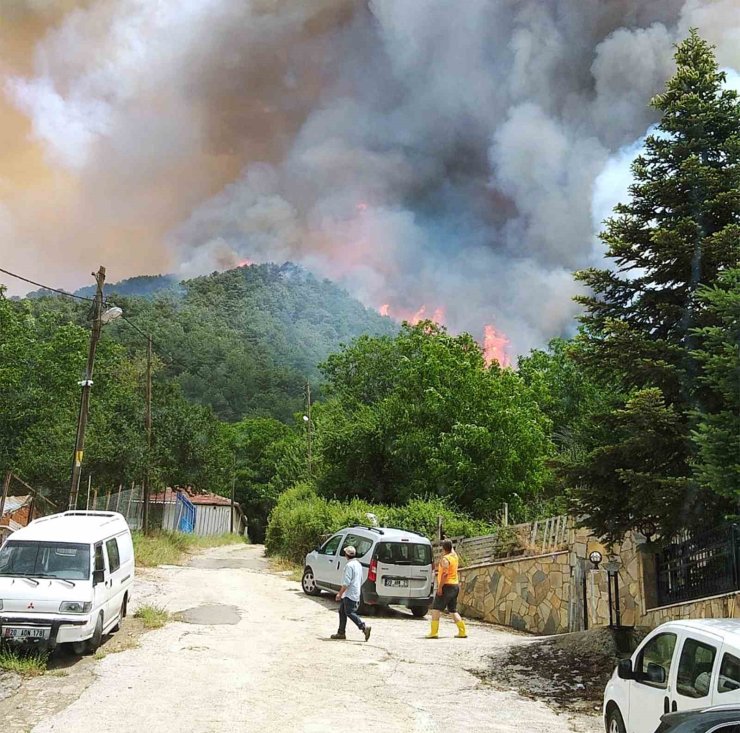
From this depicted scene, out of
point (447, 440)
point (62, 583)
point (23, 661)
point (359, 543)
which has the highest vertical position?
point (447, 440)

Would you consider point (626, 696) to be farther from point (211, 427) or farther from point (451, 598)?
point (211, 427)

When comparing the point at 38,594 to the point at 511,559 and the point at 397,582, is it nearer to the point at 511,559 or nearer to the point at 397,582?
the point at 397,582

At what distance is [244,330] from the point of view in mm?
106938

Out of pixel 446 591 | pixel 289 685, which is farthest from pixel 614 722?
pixel 446 591

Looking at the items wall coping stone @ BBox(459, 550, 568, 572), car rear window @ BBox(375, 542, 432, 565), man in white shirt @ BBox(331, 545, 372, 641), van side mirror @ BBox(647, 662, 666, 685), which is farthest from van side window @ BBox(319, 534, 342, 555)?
van side mirror @ BBox(647, 662, 666, 685)

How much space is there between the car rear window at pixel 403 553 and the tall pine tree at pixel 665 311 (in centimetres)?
620

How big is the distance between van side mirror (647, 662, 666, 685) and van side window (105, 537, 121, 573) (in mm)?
9593

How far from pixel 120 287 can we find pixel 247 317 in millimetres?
95270

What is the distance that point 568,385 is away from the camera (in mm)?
47812

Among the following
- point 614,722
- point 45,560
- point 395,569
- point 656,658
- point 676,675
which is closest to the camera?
point 676,675

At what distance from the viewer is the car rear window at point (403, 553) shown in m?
17.0

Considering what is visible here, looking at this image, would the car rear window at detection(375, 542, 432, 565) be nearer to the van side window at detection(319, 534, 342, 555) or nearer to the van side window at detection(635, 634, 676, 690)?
the van side window at detection(319, 534, 342, 555)

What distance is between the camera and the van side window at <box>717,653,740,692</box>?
4.83 metres

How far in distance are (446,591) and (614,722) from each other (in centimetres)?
808
